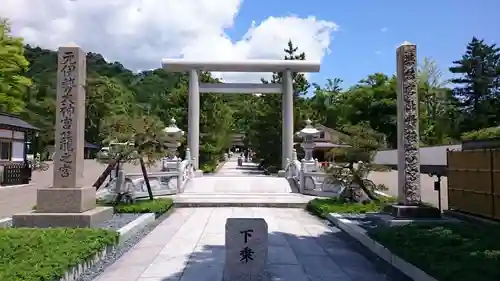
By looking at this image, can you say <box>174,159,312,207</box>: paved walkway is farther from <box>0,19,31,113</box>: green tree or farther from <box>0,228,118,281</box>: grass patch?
<box>0,19,31,113</box>: green tree

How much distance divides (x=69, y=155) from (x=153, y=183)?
8360mm

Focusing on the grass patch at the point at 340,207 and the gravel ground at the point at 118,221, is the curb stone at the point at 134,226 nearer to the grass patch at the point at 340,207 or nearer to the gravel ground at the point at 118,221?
the gravel ground at the point at 118,221

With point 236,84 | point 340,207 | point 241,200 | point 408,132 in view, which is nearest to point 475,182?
point 408,132

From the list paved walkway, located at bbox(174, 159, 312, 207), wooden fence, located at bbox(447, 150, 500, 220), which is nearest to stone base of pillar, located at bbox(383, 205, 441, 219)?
wooden fence, located at bbox(447, 150, 500, 220)

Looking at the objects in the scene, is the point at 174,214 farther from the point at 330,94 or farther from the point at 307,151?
the point at 330,94

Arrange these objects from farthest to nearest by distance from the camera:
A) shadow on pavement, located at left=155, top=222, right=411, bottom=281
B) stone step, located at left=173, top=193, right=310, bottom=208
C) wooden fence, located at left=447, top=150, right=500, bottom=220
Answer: stone step, located at left=173, top=193, right=310, bottom=208
wooden fence, located at left=447, top=150, right=500, bottom=220
shadow on pavement, located at left=155, top=222, right=411, bottom=281

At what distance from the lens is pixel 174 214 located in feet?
45.8

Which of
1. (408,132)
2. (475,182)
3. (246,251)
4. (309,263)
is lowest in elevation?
(309,263)

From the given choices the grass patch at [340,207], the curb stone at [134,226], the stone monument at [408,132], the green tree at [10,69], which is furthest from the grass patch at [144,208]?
the green tree at [10,69]

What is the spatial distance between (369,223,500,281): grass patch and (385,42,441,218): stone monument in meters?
1.57

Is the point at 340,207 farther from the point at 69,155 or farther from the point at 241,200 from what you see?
the point at 69,155

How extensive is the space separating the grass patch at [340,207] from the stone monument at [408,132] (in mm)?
1682

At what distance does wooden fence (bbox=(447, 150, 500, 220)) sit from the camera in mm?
10039

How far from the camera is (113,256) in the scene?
7.86 metres
